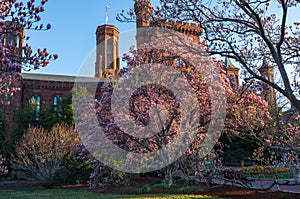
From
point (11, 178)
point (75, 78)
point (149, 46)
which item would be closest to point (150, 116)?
point (149, 46)

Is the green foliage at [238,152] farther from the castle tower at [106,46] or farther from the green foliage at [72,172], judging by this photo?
the castle tower at [106,46]

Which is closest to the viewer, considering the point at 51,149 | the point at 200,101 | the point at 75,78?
the point at 200,101

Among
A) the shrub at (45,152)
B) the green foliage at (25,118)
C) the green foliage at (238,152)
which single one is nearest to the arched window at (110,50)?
the green foliage at (25,118)

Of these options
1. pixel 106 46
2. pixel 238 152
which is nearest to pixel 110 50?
pixel 106 46

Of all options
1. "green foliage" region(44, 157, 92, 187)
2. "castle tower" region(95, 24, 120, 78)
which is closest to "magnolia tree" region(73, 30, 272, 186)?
"green foliage" region(44, 157, 92, 187)

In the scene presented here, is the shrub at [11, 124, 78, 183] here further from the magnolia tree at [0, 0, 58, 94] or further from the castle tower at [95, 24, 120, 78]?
the castle tower at [95, 24, 120, 78]

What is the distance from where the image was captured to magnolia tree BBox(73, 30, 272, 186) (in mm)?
9820

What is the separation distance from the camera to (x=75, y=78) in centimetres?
3400

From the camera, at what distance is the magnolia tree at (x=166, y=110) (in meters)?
9.82

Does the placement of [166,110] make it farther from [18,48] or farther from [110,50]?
[110,50]

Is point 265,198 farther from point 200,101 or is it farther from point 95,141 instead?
point 95,141

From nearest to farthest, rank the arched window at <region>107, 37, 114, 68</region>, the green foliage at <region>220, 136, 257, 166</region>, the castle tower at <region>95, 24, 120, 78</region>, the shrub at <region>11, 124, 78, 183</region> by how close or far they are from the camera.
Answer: the shrub at <region>11, 124, 78, 183</region>, the green foliage at <region>220, 136, 257, 166</region>, the castle tower at <region>95, 24, 120, 78</region>, the arched window at <region>107, 37, 114, 68</region>

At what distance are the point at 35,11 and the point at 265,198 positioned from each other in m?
7.54

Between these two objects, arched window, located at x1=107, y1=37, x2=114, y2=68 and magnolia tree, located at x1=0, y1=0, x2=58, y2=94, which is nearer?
magnolia tree, located at x1=0, y1=0, x2=58, y2=94
